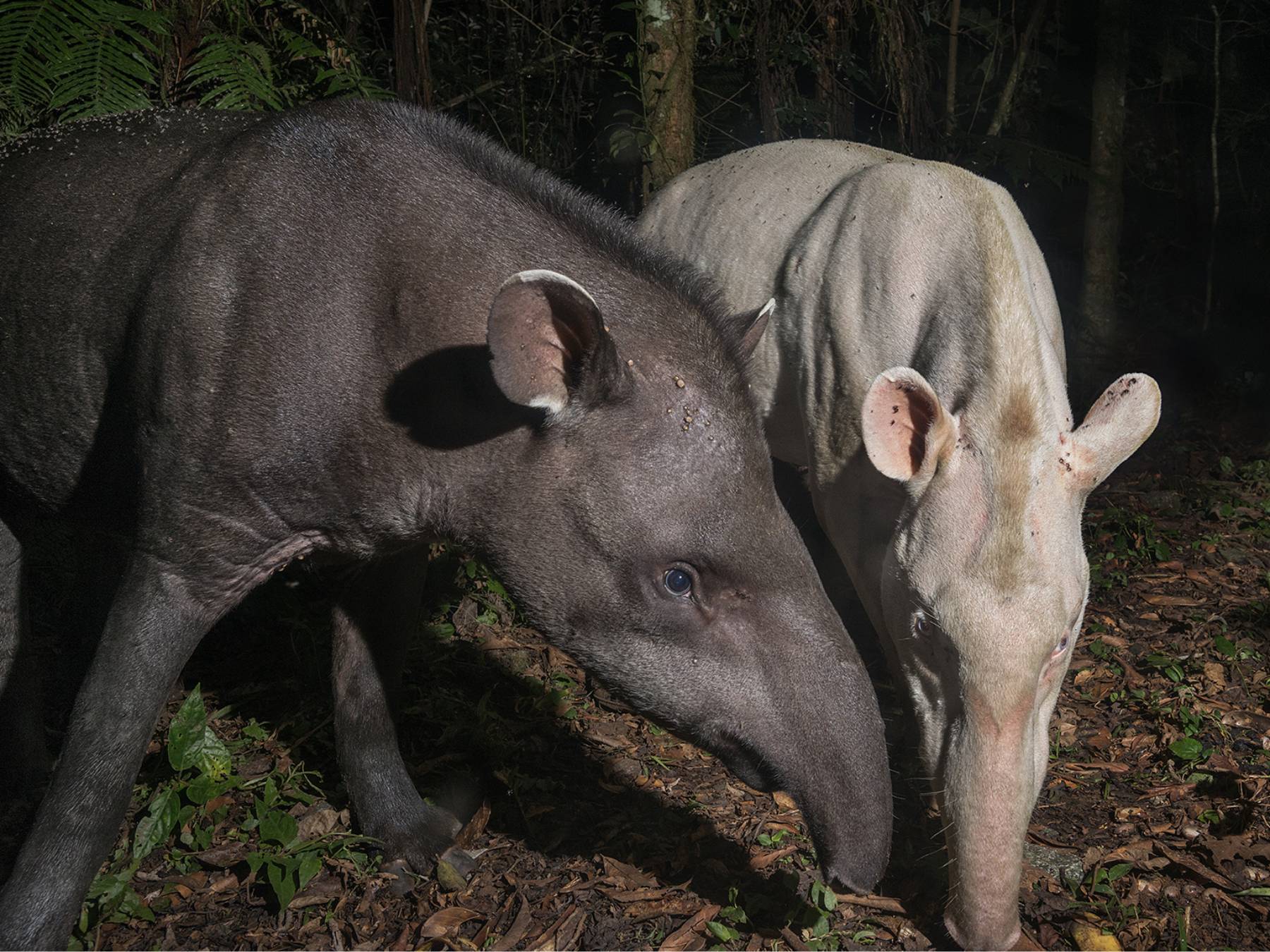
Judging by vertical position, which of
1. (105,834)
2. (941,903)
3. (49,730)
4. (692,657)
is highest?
(692,657)

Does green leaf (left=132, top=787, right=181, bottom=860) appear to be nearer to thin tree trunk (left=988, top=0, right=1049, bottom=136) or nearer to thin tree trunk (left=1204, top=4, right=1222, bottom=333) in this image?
thin tree trunk (left=988, top=0, right=1049, bottom=136)

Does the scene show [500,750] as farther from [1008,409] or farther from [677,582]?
[1008,409]

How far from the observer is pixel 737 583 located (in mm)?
2939

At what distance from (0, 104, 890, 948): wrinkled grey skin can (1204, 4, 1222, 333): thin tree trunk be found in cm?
819

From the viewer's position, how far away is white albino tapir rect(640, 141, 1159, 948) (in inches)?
124

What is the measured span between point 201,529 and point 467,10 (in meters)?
5.31

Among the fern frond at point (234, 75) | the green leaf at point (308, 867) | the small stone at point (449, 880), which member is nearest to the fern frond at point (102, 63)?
the fern frond at point (234, 75)

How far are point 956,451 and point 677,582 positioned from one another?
100cm

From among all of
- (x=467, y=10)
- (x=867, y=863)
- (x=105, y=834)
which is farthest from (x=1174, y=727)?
(x=467, y=10)

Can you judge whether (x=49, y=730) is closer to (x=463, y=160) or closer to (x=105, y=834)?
(x=105, y=834)

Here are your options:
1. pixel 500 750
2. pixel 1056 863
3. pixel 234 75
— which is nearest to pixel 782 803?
pixel 1056 863

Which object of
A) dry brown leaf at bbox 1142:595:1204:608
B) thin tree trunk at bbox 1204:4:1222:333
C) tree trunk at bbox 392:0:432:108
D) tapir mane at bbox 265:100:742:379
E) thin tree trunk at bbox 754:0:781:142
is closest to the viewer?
tapir mane at bbox 265:100:742:379

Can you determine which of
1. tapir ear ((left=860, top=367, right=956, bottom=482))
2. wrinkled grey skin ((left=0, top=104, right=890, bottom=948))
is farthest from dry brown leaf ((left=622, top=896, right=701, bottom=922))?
tapir ear ((left=860, top=367, right=956, bottom=482))

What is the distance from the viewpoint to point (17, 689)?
4.02m
